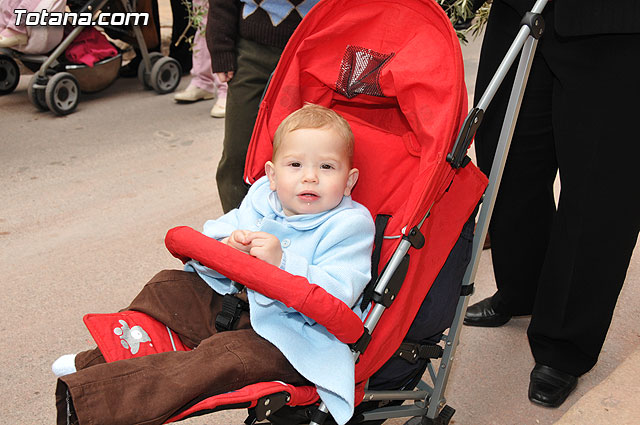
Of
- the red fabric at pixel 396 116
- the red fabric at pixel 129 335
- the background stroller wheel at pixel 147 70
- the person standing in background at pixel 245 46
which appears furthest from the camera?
the background stroller wheel at pixel 147 70

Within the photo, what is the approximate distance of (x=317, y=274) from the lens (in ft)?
5.89

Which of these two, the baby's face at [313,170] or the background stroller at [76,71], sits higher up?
the baby's face at [313,170]

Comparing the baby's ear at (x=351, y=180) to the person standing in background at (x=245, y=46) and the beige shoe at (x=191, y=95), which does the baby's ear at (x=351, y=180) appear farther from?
the beige shoe at (x=191, y=95)

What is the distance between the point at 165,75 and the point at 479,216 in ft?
14.7

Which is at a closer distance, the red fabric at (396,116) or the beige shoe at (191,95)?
the red fabric at (396,116)

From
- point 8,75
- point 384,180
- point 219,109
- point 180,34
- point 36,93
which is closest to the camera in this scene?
point 384,180

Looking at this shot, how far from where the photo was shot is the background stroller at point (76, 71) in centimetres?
511

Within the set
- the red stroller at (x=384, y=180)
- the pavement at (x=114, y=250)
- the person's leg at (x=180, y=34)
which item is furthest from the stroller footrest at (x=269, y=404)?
the person's leg at (x=180, y=34)

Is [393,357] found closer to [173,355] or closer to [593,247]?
[173,355]

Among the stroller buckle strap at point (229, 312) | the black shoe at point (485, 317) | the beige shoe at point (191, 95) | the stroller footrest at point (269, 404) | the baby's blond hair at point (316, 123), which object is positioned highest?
the baby's blond hair at point (316, 123)

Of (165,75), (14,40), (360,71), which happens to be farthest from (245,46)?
(165,75)

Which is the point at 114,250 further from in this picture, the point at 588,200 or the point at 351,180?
the point at 588,200

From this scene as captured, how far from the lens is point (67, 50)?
17.3 ft

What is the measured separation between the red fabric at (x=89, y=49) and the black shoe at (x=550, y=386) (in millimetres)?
4137
